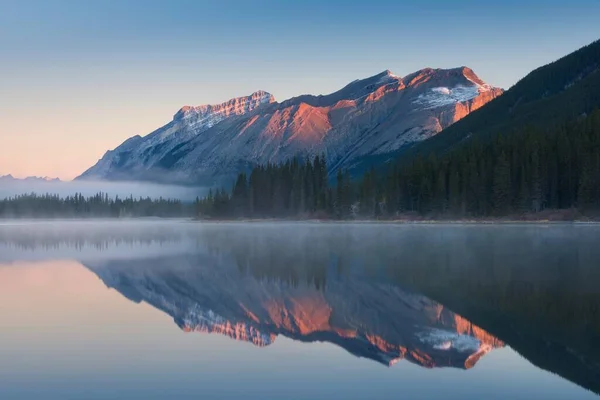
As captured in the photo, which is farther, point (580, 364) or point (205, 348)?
point (205, 348)

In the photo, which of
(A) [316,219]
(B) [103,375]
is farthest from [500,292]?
(A) [316,219]

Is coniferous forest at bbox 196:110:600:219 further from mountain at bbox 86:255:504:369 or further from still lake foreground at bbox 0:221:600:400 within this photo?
mountain at bbox 86:255:504:369

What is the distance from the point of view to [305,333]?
66.6ft

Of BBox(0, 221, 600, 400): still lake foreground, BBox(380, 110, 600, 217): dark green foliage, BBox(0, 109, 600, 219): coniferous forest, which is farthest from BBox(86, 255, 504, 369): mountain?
BBox(380, 110, 600, 217): dark green foliage

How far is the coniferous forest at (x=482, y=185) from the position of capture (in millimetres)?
126812

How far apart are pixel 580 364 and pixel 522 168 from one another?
121985 millimetres

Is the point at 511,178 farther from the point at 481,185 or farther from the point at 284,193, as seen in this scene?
the point at 284,193

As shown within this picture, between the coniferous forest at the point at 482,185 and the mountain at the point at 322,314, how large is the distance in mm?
104788

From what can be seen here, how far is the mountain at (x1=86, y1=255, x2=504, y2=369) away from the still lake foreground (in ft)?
0.27

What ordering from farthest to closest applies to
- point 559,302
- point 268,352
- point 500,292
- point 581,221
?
point 581,221 → point 500,292 → point 559,302 → point 268,352

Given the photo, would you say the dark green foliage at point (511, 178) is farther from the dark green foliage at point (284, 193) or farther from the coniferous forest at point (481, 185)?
the dark green foliage at point (284, 193)

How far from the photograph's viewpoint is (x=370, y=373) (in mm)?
15523

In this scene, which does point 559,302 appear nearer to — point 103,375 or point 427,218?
point 103,375

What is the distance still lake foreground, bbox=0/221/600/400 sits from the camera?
14484 millimetres
